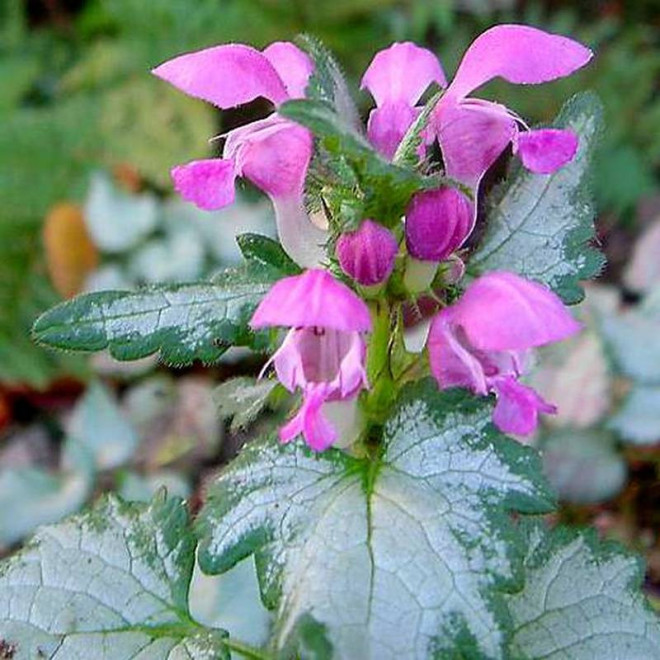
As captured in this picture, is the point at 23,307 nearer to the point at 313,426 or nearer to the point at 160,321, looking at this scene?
the point at 160,321

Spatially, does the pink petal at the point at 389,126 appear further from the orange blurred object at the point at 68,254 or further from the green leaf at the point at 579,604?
the orange blurred object at the point at 68,254

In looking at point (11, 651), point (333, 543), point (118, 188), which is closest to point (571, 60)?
point (333, 543)

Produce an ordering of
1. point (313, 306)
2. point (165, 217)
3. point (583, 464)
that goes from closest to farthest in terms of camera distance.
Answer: point (313, 306) < point (583, 464) < point (165, 217)

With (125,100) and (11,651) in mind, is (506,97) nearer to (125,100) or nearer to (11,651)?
(125,100)

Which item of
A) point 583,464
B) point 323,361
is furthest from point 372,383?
point 583,464

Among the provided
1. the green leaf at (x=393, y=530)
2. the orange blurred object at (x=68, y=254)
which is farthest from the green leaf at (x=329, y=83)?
the orange blurred object at (x=68, y=254)

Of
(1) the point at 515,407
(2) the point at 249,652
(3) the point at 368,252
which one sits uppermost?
(3) the point at 368,252
